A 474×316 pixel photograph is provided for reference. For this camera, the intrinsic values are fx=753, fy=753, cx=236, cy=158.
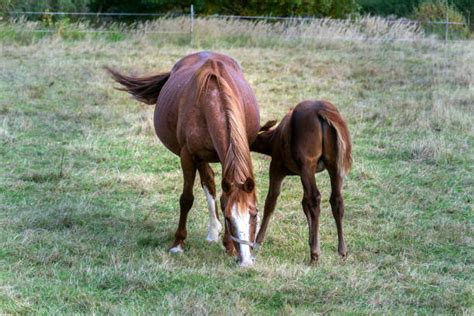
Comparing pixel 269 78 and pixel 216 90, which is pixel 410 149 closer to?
pixel 216 90

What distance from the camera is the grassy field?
15.6 feet

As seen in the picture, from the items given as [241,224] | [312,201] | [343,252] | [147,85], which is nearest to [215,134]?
[241,224]

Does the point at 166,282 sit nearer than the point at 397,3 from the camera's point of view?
Yes

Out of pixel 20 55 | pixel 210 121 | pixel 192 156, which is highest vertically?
pixel 210 121

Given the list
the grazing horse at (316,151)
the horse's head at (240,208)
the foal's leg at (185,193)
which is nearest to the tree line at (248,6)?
the grazing horse at (316,151)

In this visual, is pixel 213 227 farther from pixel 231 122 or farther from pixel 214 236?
pixel 231 122

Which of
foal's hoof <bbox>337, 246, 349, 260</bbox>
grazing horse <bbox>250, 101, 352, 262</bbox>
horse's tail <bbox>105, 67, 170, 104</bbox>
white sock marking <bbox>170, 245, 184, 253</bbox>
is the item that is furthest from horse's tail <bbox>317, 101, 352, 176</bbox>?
horse's tail <bbox>105, 67, 170, 104</bbox>

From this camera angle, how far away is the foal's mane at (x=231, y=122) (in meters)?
5.13

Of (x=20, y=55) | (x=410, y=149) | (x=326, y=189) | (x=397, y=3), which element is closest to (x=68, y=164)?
(x=326, y=189)

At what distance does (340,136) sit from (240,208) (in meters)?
1.00

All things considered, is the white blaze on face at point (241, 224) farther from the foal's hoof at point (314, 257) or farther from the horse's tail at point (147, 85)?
the horse's tail at point (147, 85)

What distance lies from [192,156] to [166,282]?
4.11ft

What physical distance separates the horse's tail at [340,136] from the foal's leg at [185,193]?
1.09m

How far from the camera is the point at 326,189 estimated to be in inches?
312
